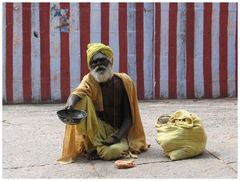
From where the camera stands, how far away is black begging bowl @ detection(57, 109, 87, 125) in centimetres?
439

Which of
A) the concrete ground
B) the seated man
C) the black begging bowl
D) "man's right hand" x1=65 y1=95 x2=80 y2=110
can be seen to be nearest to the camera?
the concrete ground

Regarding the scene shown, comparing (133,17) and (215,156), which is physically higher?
(133,17)

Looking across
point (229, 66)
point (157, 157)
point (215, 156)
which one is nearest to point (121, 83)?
point (157, 157)

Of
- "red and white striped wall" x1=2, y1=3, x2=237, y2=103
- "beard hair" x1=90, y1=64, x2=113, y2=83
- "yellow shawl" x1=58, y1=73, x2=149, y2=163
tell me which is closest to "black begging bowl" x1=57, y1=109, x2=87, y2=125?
"yellow shawl" x1=58, y1=73, x2=149, y2=163

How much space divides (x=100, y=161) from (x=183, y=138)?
0.76 m

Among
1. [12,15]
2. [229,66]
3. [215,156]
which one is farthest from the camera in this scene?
[229,66]

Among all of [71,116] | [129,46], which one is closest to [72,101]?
[71,116]

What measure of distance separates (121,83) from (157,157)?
0.76 metres

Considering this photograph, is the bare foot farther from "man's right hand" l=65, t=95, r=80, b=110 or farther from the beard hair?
the beard hair

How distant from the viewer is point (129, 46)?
8.59 metres

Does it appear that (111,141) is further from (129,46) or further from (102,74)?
(129,46)

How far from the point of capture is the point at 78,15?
840 cm

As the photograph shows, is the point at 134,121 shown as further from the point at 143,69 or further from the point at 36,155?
the point at 143,69

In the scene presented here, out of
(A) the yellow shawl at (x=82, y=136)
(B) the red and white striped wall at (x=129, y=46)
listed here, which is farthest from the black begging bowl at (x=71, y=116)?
(B) the red and white striped wall at (x=129, y=46)
